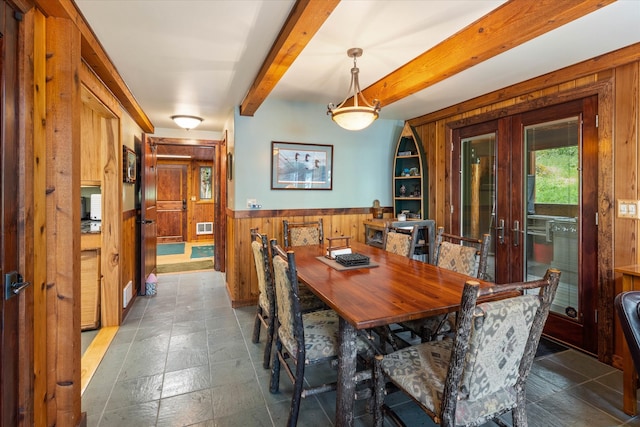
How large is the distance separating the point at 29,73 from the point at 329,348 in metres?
2.03

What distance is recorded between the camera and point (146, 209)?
428 cm

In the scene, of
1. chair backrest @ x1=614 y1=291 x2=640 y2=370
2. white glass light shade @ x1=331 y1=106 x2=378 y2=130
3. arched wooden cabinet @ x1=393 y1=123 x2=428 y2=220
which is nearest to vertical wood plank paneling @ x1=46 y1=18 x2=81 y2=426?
white glass light shade @ x1=331 y1=106 x2=378 y2=130

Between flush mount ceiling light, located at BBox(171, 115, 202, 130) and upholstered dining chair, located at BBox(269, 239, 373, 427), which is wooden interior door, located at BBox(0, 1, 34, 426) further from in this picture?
flush mount ceiling light, located at BBox(171, 115, 202, 130)

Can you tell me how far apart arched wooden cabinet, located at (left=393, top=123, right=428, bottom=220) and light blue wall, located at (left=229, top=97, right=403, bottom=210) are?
14 centimetres

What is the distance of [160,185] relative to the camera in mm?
8344

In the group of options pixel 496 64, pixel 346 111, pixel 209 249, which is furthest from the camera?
pixel 209 249

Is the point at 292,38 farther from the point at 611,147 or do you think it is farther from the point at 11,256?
the point at 611,147

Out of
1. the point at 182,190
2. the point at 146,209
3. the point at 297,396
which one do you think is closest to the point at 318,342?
the point at 297,396

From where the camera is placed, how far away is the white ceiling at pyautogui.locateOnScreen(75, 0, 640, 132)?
6.16 feet

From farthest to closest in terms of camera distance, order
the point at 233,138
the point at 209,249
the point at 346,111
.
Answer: the point at 209,249 → the point at 233,138 → the point at 346,111

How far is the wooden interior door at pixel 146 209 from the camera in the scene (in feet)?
13.5

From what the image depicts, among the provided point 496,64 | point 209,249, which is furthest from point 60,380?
point 209,249

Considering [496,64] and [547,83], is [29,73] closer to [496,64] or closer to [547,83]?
[496,64]

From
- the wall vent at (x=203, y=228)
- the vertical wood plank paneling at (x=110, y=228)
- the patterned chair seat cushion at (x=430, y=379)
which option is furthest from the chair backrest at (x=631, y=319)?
the wall vent at (x=203, y=228)
